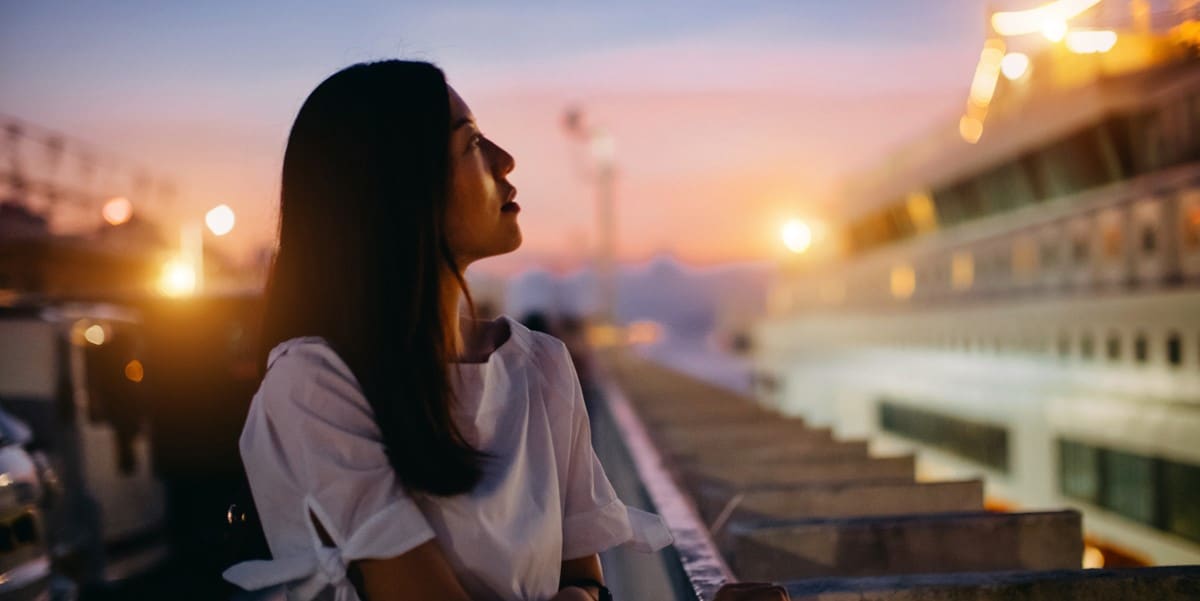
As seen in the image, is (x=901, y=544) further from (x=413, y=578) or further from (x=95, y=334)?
(x=95, y=334)

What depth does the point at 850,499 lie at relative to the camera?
18.6 feet

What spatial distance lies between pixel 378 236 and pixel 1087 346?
1306 centimetres

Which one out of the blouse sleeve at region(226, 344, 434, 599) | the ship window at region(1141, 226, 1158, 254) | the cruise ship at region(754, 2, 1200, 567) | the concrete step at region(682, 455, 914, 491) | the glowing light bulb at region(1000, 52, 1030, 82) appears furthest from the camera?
the glowing light bulb at region(1000, 52, 1030, 82)

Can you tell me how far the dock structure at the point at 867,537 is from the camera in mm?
3029

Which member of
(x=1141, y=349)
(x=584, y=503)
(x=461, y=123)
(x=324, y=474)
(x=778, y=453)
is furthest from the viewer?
(x=1141, y=349)

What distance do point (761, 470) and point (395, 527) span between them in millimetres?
5978

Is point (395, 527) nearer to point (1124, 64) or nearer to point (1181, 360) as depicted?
point (1181, 360)

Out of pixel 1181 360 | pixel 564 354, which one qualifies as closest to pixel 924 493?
pixel 564 354

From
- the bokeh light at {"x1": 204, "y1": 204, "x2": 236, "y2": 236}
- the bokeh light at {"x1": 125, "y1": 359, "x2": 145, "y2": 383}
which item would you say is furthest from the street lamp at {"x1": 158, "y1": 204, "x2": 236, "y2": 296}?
the bokeh light at {"x1": 125, "y1": 359, "x2": 145, "y2": 383}

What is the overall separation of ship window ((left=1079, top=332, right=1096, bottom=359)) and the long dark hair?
12652 mm

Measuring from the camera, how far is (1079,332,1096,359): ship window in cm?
1280

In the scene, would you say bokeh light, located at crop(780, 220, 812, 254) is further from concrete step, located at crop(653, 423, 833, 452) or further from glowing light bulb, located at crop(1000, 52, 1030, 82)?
concrete step, located at crop(653, 423, 833, 452)

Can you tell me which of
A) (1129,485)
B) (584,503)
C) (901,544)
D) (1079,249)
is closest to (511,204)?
(584,503)

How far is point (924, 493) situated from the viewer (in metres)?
5.66
